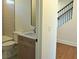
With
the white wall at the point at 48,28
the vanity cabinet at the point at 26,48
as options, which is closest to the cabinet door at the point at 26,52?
the vanity cabinet at the point at 26,48

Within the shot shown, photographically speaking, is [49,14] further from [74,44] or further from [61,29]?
[61,29]

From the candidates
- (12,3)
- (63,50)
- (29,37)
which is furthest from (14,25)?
(63,50)

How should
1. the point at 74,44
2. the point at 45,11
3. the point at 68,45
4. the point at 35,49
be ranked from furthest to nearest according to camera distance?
the point at 68,45 < the point at 74,44 < the point at 35,49 < the point at 45,11

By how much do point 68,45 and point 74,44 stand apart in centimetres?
23

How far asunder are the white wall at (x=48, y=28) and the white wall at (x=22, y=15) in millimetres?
638

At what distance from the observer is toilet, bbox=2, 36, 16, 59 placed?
2.57 meters

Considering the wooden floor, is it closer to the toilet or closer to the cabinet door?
the cabinet door

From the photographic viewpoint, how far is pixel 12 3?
2.92 m

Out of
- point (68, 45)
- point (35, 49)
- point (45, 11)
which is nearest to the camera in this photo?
point (45, 11)

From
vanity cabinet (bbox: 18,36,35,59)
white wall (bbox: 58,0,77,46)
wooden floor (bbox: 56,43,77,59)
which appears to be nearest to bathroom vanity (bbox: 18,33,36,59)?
vanity cabinet (bbox: 18,36,35,59)

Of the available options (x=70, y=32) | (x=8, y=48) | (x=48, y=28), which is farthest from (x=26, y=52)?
(x=70, y=32)

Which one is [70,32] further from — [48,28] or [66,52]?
[48,28]

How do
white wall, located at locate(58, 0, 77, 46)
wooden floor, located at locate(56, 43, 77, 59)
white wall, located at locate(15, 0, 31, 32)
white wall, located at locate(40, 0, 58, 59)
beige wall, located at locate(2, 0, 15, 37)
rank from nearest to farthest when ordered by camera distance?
1. white wall, located at locate(40, 0, 58, 59)
2. beige wall, located at locate(2, 0, 15, 37)
3. white wall, located at locate(15, 0, 31, 32)
4. wooden floor, located at locate(56, 43, 77, 59)
5. white wall, located at locate(58, 0, 77, 46)

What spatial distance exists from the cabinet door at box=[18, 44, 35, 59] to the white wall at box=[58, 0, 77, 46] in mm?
967
